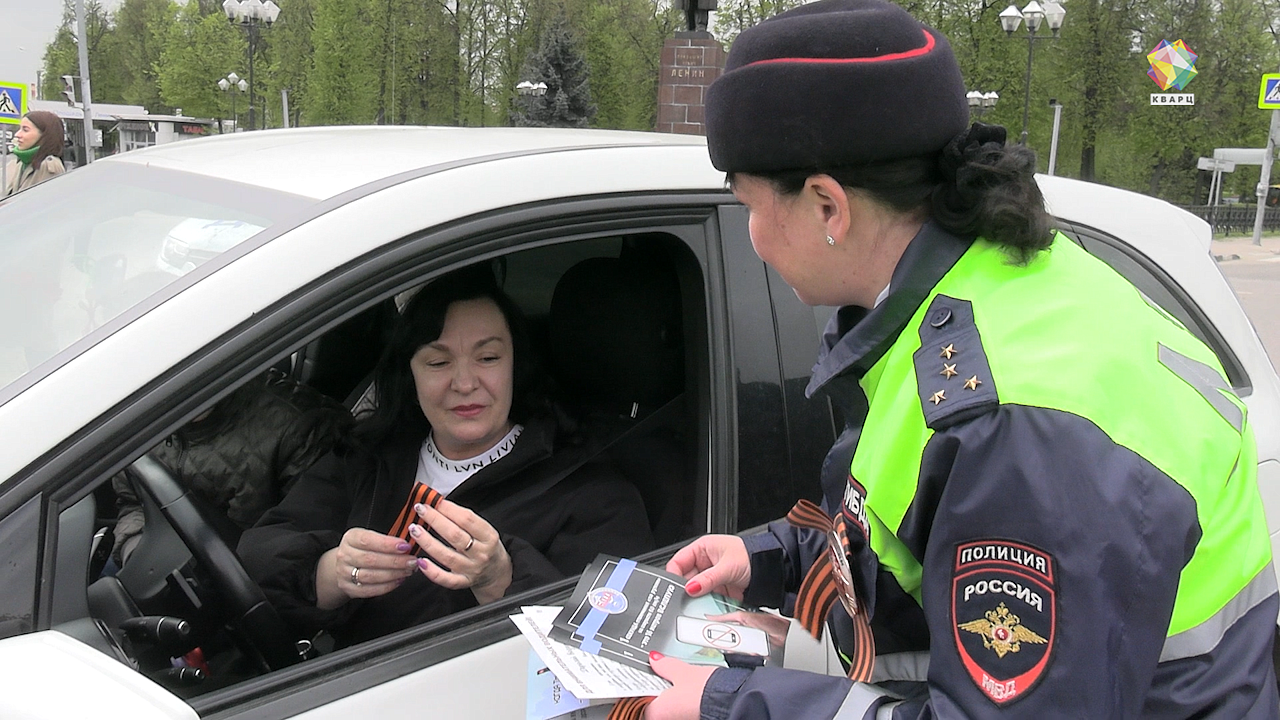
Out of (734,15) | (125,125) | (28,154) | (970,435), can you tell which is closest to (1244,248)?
(734,15)

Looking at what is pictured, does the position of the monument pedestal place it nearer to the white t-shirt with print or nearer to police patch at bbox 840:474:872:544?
the white t-shirt with print

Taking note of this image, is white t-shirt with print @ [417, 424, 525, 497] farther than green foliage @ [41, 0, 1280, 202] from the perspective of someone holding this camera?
No

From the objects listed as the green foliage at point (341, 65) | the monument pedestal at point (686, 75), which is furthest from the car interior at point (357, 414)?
the green foliage at point (341, 65)

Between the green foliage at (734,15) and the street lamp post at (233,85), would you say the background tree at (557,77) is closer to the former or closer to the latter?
the green foliage at (734,15)

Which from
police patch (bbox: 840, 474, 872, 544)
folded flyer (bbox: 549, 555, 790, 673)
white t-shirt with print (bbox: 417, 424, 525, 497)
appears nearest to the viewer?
police patch (bbox: 840, 474, 872, 544)

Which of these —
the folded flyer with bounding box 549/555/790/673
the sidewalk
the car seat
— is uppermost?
the car seat

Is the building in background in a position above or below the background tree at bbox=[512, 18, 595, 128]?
below

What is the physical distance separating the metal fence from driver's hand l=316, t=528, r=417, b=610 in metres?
29.8

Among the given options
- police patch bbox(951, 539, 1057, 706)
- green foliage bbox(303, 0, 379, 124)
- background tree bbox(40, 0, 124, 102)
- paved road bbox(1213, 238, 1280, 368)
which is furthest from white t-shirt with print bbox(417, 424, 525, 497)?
background tree bbox(40, 0, 124, 102)

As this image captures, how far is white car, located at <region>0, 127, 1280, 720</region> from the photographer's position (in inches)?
43.7

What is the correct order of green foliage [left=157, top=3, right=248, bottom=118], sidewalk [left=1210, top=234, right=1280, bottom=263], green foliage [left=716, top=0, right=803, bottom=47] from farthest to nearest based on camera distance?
green foliage [left=157, top=3, right=248, bottom=118] < green foliage [left=716, top=0, right=803, bottom=47] < sidewalk [left=1210, top=234, right=1280, bottom=263]

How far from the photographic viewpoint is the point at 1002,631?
3.06 feet

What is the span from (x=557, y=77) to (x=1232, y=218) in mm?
25595

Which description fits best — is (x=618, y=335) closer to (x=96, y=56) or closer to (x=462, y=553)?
(x=462, y=553)
